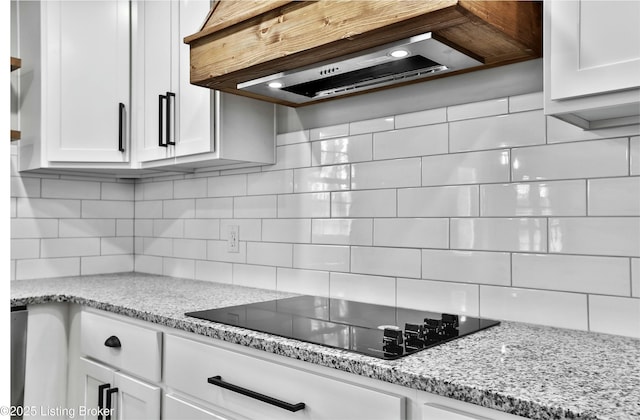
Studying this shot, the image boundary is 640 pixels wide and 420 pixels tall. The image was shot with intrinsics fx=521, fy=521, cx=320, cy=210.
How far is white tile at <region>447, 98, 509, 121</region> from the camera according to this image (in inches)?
62.4

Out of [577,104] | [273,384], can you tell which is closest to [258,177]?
[273,384]

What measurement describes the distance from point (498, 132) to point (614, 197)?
0.38 meters

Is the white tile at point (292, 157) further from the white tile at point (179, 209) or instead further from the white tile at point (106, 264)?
the white tile at point (106, 264)

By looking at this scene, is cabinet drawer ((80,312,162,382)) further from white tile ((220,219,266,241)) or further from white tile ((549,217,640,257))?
white tile ((549,217,640,257))

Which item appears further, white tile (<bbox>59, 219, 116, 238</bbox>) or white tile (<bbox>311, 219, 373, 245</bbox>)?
white tile (<bbox>59, 219, 116, 238</bbox>)

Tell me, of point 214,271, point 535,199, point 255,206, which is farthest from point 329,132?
point 214,271

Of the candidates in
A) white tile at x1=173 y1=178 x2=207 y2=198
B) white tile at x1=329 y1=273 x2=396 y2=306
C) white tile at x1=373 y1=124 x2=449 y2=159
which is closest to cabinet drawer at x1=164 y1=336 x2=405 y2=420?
white tile at x1=329 y1=273 x2=396 y2=306

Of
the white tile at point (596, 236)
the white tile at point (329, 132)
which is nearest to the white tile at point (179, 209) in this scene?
the white tile at point (329, 132)

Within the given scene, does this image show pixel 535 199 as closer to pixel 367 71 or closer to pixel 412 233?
Answer: pixel 412 233

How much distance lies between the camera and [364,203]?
6.28ft

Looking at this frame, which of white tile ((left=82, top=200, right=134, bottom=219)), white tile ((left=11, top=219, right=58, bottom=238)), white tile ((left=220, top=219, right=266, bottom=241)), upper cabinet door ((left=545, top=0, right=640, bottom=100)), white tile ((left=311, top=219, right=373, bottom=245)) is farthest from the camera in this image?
white tile ((left=82, top=200, right=134, bottom=219))

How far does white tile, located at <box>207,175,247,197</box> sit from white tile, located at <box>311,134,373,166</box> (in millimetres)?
440

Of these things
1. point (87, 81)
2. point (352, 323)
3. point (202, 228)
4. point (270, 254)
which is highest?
point (87, 81)

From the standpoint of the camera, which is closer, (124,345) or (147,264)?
(124,345)
